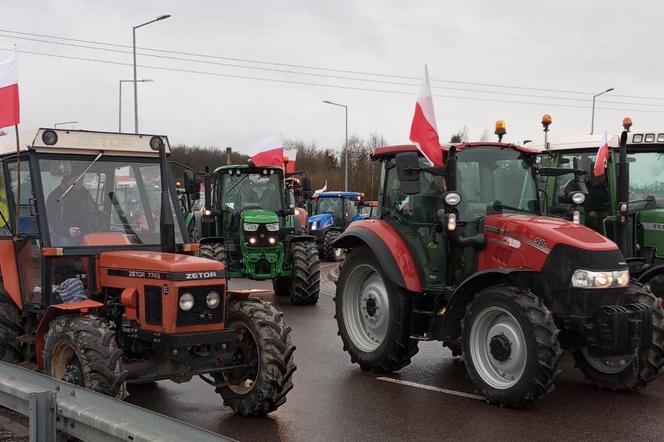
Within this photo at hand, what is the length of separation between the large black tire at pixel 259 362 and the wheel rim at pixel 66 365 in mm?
1195

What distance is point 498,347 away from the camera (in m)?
5.85

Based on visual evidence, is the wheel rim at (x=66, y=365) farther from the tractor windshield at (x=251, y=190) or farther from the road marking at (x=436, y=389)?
the tractor windshield at (x=251, y=190)

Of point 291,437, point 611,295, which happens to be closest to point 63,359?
point 291,437

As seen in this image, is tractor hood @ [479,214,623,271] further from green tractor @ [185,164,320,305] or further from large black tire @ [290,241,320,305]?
green tractor @ [185,164,320,305]

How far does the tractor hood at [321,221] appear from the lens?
21391 mm

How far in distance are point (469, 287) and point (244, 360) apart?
2.15m

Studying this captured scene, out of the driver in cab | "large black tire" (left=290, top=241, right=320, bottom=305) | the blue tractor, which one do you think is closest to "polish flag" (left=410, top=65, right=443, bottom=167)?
the driver in cab

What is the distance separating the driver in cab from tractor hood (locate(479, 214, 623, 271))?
3619mm

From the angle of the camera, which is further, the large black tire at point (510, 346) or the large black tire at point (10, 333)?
the large black tire at point (10, 333)

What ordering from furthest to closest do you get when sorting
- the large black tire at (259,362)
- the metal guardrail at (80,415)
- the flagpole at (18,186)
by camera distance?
the flagpole at (18,186) → the large black tire at (259,362) → the metal guardrail at (80,415)

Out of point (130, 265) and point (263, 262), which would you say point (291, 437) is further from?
point (263, 262)

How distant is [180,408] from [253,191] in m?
7.26

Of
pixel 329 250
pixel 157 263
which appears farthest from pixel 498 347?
pixel 329 250

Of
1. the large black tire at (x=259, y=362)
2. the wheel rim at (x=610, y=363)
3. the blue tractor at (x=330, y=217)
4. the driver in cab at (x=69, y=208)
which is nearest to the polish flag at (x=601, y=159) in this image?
the wheel rim at (x=610, y=363)
